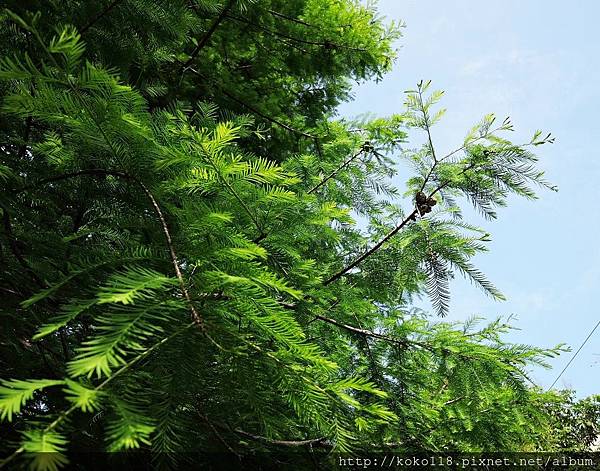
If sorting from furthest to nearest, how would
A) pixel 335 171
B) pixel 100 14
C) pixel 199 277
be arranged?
1. pixel 335 171
2. pixel 100 14
3. pixel 199 277

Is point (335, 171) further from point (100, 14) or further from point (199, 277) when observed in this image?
point (199, 277)

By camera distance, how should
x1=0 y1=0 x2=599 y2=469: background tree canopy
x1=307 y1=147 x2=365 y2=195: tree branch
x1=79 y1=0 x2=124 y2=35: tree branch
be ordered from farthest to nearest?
1. x1=307 y1=147 x2=365 y2=195: tree branch
2. x1=79 y1=0 x2=124 y2=35: tree branch
3. x1=0 y1=0 x2=599 y2=469: background tree canopy

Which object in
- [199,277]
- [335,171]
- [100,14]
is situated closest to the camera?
[199,277]

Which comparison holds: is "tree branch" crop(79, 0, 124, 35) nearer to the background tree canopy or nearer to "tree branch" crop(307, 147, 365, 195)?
the background tree canopy

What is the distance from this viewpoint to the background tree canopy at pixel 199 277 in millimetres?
984

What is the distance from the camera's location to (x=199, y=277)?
105 cm

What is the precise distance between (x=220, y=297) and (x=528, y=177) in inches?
59.2

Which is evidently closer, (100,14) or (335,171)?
(100,14)

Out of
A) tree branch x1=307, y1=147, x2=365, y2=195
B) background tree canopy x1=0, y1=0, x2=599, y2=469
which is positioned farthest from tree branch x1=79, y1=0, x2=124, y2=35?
tree branch x1=307, y1=147, x2=365, y2=195

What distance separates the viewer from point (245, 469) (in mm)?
1698

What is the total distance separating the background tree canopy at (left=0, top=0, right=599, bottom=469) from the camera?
3.23ft

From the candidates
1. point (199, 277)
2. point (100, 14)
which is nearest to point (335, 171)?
point (100, 14)

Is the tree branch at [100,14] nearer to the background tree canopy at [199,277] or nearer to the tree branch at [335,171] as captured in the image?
the background tree canopy at [199,277]

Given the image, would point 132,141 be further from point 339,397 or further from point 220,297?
point 339,397
